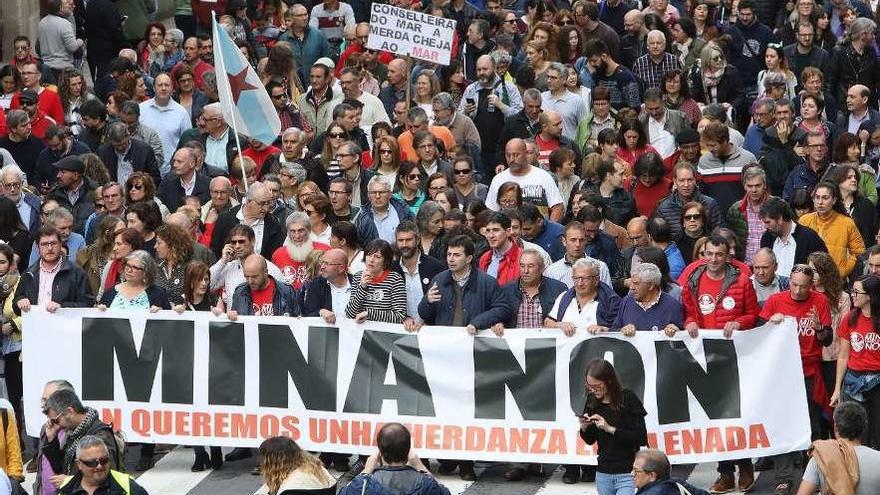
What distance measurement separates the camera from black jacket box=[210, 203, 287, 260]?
1838cm

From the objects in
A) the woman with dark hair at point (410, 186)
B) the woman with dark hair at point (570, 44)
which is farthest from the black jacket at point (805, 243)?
the woman with dark hair at point (570, 44)

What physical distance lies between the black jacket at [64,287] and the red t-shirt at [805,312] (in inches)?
210

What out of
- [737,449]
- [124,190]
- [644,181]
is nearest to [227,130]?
[124,190]

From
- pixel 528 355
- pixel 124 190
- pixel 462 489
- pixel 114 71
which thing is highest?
pixel 114 71

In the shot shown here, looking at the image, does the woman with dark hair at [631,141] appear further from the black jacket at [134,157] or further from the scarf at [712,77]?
the black jacket at [134,157]

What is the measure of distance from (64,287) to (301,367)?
84.5 inches

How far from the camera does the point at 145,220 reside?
18.0 meters

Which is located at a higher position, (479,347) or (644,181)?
(644,181)

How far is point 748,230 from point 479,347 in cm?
342

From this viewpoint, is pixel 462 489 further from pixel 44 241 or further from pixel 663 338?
pixel 44 241

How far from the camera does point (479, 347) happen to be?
16.1m

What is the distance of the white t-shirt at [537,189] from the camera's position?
19.5m

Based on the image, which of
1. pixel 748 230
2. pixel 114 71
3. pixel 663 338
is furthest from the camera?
pixel 114 71

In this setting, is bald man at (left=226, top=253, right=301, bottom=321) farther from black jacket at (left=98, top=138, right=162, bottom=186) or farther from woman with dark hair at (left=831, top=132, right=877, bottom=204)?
woman with dark hair at (left=831, top=132, right=877, bottom=204)
